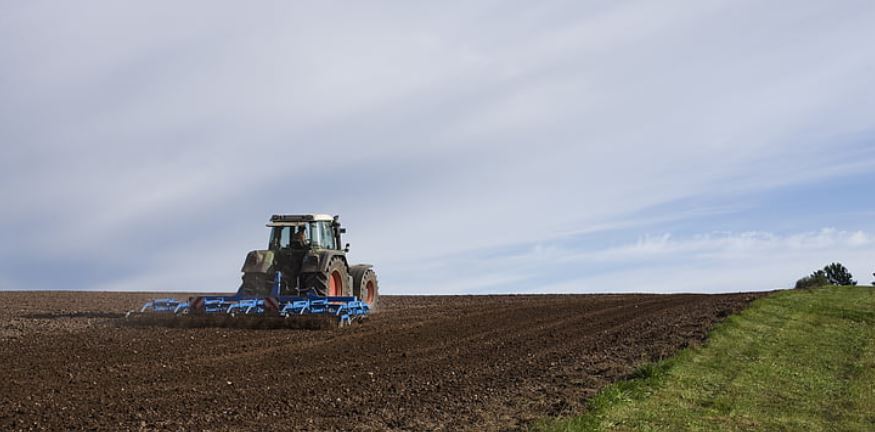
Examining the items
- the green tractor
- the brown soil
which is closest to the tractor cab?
the green tractor

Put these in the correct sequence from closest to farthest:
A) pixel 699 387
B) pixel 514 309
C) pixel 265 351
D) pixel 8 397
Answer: pixel 8 397 < pixel 699 387 < pixel 265 351 < pixel 514 309

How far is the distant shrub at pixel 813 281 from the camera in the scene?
33.2 metres

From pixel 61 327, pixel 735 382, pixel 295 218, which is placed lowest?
pixel 735 382

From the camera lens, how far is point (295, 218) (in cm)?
2156

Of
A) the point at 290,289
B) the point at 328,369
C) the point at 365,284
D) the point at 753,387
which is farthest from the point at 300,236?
the point at 753,387

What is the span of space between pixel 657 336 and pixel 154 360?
9.59 m

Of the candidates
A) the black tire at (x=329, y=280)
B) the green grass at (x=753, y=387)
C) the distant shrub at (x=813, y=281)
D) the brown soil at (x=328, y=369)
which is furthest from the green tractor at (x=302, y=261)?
the distant shrub at (x=813, y=281)

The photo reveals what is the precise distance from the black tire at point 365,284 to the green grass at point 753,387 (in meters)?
9.74

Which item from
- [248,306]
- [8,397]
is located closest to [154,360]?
[8,397]

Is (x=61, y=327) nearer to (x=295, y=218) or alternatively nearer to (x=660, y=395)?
(x=295, y=218)

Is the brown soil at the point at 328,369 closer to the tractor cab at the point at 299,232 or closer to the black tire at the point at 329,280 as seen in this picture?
the black tire at the point at 329,280

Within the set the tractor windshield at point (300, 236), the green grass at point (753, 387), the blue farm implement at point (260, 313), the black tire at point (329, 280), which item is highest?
the tractor windshield at point (300, 236)

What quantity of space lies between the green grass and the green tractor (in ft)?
31.2

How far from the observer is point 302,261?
21.2 meters
